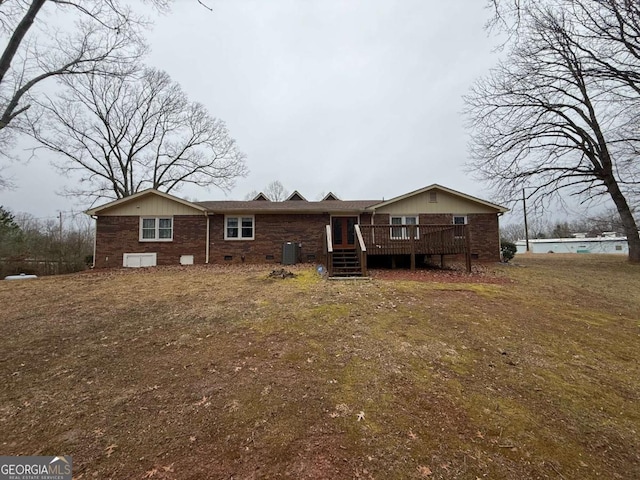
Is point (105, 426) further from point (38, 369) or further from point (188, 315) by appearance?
point (188, 315)

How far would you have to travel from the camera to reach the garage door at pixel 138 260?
14531mm

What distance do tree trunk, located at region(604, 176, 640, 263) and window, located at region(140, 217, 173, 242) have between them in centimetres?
2362

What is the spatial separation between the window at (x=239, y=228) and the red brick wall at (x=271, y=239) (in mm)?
216

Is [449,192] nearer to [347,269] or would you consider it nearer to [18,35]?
[347,269]

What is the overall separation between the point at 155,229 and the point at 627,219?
2477cm

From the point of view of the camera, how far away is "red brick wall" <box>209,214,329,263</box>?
15102 millimetres

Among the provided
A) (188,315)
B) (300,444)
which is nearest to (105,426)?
(300,444)

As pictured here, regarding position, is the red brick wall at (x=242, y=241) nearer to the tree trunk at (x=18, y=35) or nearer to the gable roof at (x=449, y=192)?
the gable roof at (x=449, y=192)

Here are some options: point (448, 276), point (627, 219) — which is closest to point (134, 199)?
point (448, 276)

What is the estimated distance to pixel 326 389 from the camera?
11.0 feet

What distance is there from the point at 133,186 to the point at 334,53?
73.9 ft

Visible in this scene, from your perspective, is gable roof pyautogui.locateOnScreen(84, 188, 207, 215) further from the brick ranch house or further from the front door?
the front door

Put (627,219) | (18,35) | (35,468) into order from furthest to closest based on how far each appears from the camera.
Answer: (627,219)
(18,35)
(35,468)

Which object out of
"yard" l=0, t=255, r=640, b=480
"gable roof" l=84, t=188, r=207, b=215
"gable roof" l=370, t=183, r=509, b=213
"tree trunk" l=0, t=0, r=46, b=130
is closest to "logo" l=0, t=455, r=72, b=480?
"yard" l=0, t=255, r=640, b=480
